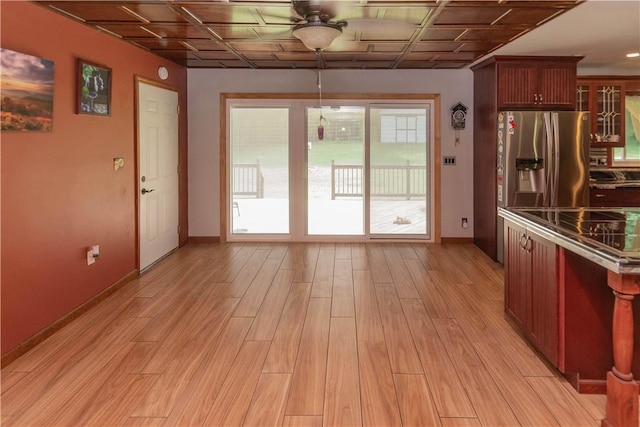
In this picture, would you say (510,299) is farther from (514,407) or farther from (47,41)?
(47,41)

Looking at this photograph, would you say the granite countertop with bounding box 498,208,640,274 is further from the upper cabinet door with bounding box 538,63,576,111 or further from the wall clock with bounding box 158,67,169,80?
the wall clock with bounding box 158,67,169,80

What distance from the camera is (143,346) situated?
3.21m

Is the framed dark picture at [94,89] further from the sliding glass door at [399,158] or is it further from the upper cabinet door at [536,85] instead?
the upper cabinet door at [536,85]

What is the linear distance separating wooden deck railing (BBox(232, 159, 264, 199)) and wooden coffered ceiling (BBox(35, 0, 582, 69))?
1470 millimetres

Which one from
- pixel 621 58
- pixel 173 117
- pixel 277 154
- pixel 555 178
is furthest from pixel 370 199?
pixel 621 58

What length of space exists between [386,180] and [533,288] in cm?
395

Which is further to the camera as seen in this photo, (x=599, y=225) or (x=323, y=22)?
(x=323, y=22)

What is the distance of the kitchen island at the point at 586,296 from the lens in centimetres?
213

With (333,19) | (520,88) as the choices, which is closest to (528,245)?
(333,19)

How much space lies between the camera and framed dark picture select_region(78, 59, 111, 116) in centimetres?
380

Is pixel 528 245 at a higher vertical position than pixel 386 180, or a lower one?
lower

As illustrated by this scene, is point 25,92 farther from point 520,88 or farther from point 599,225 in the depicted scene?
point 520,88

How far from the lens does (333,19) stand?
3898 millimetres

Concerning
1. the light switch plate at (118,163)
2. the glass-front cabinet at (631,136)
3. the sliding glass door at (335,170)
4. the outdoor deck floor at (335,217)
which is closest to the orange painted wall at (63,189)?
the light switch plate at (118,163)
